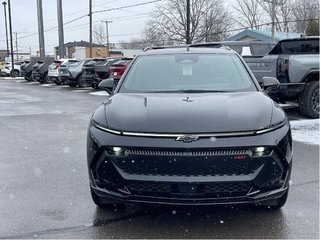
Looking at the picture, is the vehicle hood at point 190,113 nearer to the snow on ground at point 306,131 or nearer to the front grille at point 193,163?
the front grille at point 193,163

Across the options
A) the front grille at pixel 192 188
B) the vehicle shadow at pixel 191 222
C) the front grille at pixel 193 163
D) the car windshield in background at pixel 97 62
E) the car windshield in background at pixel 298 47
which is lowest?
the vehicle shadow at pixel 191 222

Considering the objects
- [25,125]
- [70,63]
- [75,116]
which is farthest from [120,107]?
[70,63]

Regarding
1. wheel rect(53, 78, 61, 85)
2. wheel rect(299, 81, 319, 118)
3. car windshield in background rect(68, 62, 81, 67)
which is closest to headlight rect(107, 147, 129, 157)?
wheel rect(299, 81, 319, 118)

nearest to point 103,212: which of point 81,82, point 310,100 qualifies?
point 310,100

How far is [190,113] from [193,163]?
0.48 meters

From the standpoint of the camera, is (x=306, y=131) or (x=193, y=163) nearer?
(x=193, y=163)

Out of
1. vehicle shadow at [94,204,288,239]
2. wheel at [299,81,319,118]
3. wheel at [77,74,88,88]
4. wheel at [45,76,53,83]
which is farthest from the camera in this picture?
wheel at [45,76,53,83]

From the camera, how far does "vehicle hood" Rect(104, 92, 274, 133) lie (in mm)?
3268

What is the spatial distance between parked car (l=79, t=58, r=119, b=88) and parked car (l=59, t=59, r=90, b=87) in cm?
43

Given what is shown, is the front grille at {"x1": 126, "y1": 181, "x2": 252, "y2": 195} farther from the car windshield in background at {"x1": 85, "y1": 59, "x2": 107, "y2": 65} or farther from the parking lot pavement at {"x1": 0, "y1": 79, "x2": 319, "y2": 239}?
the car windshield in background at {"x1": 85, "y1": 59, "x2": 107, "y2": 65}

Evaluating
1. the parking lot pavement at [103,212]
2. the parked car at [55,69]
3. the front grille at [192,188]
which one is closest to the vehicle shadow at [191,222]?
the parking lot pavement at [103,212]

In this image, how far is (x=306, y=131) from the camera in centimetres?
800

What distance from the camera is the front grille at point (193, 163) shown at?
10.3 feet

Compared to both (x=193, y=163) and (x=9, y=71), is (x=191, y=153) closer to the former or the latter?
(x=193, y=163)
